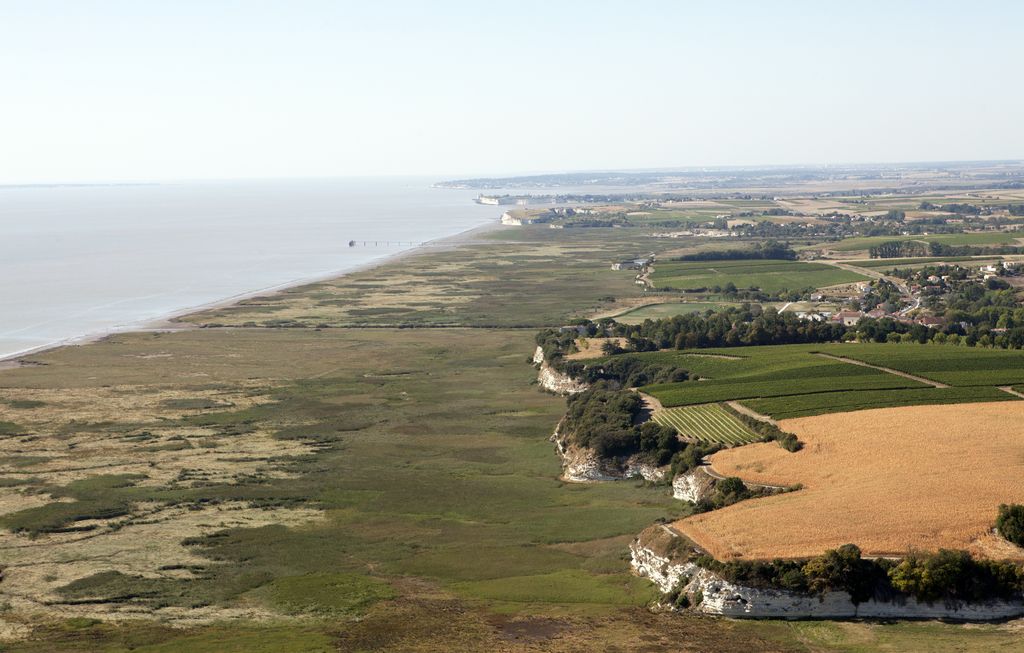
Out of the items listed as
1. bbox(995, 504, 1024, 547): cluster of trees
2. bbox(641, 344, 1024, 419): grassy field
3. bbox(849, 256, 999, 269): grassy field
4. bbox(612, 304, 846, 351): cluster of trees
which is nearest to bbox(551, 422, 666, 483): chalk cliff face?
bbox(641, 344, 1024, 419): grassy field

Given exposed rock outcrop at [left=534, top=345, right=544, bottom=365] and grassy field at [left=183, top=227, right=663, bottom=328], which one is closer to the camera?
exposed rock outcrop at [left=534, top=345, right=544, bottom=365]

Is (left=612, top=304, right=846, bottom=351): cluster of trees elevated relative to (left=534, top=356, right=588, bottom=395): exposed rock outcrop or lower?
elevated

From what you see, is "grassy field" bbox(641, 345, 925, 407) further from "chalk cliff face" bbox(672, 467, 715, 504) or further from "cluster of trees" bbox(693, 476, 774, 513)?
"cluster of trees" bbox(693, 476, 774, 513)

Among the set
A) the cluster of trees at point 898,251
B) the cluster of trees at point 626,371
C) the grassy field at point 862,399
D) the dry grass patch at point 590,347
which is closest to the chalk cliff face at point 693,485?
the grassy field at point 862,399

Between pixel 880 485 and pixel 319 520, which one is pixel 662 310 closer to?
pixel 880 485

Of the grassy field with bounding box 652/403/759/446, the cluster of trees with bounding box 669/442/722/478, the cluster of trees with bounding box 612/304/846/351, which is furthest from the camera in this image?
the cluster of trees with bounding box 612/304/846/351

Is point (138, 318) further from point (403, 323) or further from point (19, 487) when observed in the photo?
point (19, 487)

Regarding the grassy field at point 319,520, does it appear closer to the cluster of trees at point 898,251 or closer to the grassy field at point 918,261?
the grassy field at point 918,261

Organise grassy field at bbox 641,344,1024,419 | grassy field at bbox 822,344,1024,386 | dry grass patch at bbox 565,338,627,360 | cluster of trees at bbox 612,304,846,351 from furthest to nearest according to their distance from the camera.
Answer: cluster of trees at bbox 612,304,846,351
dry grass patch at bbox 565,338,627,360
grassy field at bbox 822,344,1024,386
grassy field at bbox 641,344,1024,419
